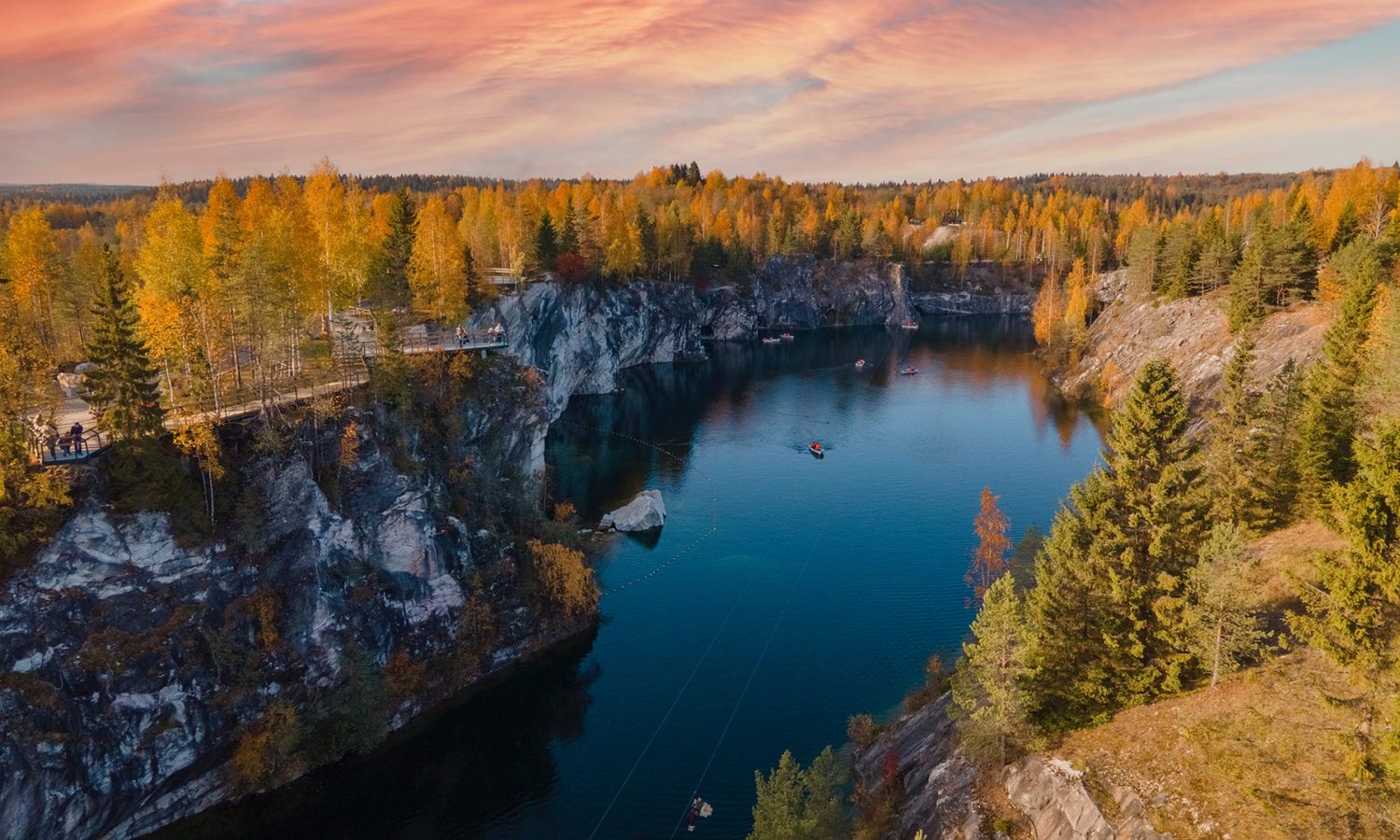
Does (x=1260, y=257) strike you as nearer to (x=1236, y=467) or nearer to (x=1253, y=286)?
(x=1253, y=286)

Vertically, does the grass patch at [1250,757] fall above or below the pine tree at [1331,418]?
below

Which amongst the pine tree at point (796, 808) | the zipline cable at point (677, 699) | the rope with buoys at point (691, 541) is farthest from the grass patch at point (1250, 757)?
the rope with buoys at point (691, 541)

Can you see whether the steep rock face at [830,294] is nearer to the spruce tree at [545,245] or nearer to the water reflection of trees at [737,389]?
the water reflection of trees at [737,389]

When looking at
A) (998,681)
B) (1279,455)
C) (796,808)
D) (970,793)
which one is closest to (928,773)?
(970,793)

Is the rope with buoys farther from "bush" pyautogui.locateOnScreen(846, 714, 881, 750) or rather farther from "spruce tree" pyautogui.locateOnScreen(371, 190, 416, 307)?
"spruce tree" pyautogui.locateOnScreen(371, 190, 416, 307)

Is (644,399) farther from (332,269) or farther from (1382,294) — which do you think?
(1382,294)

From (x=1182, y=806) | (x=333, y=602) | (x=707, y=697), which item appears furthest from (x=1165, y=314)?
(x=333, y=602)
